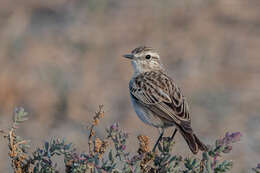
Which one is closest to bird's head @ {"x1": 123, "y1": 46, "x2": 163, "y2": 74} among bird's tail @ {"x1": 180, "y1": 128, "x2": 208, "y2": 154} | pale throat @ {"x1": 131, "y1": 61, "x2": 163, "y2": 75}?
pale throat @ {"x1": 131, "y1": 61, "x2": 163, "y2": 75}

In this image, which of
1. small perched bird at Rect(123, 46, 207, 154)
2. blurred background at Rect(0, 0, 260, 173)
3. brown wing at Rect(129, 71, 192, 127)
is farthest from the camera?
blurred background at Rect(0, 0, 260, 173)

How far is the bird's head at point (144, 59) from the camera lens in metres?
7.27

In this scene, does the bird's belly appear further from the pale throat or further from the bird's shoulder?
the pale throat

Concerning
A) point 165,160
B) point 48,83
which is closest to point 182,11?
point 48,83

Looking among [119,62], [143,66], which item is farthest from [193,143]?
[119,62]

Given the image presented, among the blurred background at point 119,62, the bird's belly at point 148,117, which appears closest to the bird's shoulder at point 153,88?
the bird's belly at point 148,117

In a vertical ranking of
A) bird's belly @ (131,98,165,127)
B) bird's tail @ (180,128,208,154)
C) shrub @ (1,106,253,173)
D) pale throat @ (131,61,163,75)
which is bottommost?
shrub @ (1,106,253,173)

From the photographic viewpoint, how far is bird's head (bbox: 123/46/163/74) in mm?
7270

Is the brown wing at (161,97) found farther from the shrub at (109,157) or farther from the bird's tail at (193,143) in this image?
the shrub at (109,157)

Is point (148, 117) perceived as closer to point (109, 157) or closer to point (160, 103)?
point (160, 103)

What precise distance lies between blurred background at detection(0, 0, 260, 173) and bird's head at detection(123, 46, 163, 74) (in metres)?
1.72

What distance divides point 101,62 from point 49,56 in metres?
1.16

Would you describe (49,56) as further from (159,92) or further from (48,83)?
(159,92)

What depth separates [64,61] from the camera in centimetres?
1156
